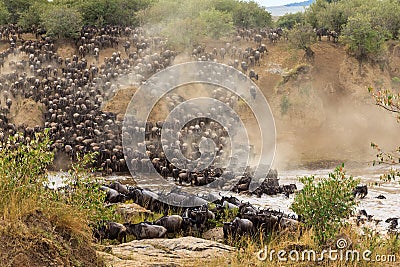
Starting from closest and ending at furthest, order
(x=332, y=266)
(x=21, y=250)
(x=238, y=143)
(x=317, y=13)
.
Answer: (x=21, y=250) → (x=332, y=266) → (x=238, y=143) → (x=317, y=13)

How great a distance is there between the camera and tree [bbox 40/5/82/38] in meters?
43.4

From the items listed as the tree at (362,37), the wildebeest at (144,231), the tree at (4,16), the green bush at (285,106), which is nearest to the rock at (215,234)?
the wildebeest at (144,231)

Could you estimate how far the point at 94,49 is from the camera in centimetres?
4184

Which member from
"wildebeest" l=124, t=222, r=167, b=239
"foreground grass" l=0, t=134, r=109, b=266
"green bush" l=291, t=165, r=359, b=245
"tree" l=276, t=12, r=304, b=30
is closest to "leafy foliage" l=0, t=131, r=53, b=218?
"foreground grass" l=0, t=134, r=109, b=266

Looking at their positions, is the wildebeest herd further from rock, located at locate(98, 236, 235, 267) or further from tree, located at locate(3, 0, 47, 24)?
tree, located at locate(3, 0, 47, 24)

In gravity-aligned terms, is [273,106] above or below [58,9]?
below

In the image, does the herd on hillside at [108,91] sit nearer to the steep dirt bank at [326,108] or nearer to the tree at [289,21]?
the steep dirt bank at [326,108]

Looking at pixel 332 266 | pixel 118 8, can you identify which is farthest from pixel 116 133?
pixel 332 266

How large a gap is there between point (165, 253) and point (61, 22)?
115 ft

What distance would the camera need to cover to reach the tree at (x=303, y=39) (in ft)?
138

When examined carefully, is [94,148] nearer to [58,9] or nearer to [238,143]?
[238,143]

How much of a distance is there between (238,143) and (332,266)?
22.0 m

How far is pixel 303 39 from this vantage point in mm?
42031

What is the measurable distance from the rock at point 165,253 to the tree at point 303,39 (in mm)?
31307
